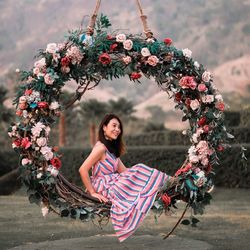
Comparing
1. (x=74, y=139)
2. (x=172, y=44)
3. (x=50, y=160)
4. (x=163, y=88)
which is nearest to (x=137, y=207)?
(x=50, y=160)

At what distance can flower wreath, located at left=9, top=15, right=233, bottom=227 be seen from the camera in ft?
19.3

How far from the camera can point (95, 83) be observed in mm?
6320

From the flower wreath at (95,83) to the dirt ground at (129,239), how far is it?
628 millimetres

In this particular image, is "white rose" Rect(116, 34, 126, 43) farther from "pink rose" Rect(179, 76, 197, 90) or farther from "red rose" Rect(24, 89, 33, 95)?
"red rose" Rect(24, 89, 33, 95)

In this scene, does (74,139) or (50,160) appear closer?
(50,160)

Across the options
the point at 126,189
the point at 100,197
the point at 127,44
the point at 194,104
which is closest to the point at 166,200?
the point at 126,189

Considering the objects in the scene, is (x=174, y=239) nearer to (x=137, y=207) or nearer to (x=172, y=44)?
(x=137, y=207)

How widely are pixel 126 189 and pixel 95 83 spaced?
1184 mm

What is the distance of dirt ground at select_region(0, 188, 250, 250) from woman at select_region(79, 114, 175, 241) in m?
0.63

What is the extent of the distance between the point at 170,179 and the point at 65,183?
1.07 metres

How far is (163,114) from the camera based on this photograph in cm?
3594

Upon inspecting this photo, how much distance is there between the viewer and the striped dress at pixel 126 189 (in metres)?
5.71

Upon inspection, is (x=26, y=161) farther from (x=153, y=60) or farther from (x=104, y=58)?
(x=153, y=60)

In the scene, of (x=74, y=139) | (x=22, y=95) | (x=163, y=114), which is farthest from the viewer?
(x=163, y=114)
